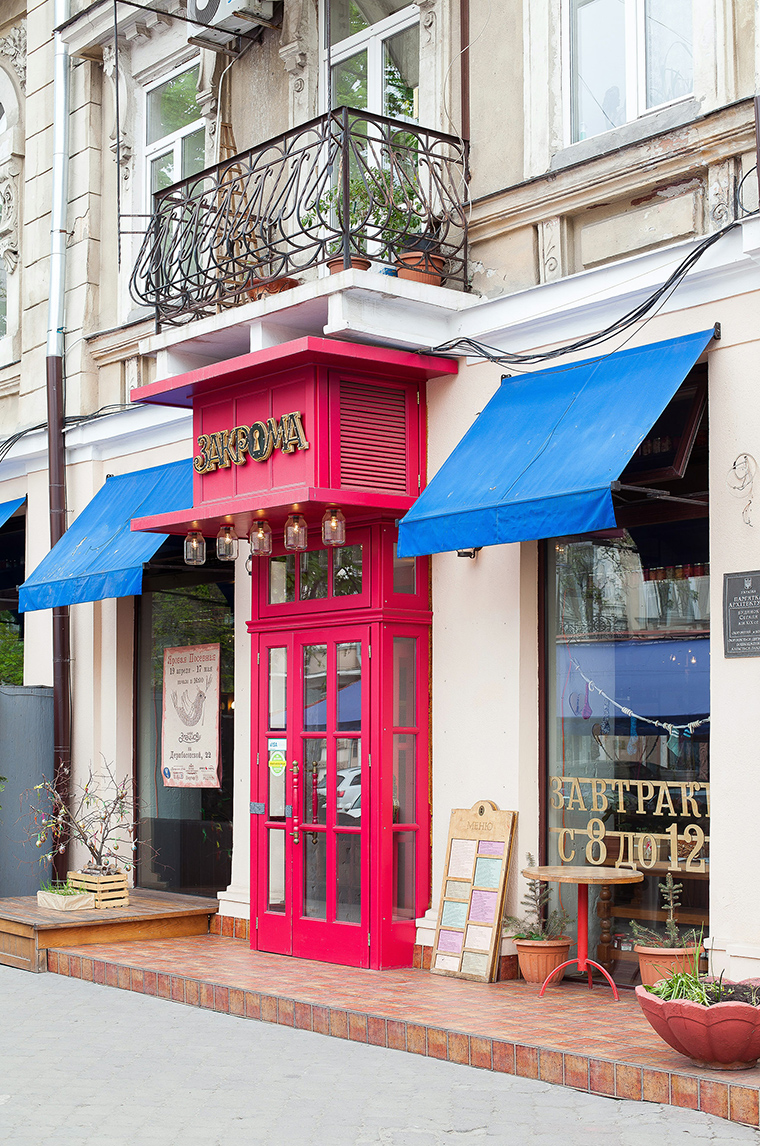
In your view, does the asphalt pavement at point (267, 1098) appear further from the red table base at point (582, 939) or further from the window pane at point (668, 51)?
the window pane at point (668, 51)

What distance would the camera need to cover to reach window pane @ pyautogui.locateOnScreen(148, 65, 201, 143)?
12.8 meters

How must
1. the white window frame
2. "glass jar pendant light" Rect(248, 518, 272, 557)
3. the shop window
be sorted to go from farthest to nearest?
1. the white window frame
2. the shop window
3. "glass jar pendant light" Rect(248, 518, 272, 557)

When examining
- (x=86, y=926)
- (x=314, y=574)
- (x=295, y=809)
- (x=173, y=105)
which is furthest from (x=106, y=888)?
(x=173, y=105)

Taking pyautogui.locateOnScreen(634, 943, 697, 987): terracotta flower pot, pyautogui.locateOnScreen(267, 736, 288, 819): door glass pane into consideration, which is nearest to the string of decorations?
pyautogui.locateOnScreen(634, 943, 697, 987): terracotta flower pot

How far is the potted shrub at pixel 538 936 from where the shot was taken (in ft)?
28.3

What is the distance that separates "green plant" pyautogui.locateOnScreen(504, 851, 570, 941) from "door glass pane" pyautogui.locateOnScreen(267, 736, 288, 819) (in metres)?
2.21

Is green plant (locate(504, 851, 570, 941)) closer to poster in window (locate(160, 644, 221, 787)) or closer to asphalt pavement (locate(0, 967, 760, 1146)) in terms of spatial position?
asphalt pavement (locate(0, 967, 760, 1146))

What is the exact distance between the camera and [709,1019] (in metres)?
6.19

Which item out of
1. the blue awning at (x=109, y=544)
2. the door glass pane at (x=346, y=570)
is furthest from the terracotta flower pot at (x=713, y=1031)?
the blue awning at (x=109, y=544)

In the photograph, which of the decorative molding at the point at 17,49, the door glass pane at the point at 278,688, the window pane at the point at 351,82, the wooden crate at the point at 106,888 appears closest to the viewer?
the door glass pane at the point at 278,688

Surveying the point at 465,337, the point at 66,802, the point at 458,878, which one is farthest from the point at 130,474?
the point at 458,878

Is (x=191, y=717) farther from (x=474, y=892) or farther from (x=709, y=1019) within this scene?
(x=709, y=1019)

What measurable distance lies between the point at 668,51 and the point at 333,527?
374cm

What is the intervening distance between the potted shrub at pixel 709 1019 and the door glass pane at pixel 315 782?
12.3 feet
